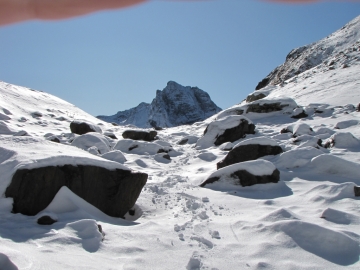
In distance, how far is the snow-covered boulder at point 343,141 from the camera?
909 centimetres

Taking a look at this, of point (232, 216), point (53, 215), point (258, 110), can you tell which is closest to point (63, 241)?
point (53, 215)

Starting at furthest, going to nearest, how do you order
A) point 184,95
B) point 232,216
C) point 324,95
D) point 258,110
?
1. point 184,95
2. point 324,95
3. point 258,110
4. point 232,216

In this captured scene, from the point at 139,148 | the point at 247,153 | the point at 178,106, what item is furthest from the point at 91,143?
the point at 178,106

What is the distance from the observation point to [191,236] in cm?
378

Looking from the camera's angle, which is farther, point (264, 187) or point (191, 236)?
A: point (264, 187)

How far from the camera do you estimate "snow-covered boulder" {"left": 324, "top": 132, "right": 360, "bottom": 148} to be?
9086mm

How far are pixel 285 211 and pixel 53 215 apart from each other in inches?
126

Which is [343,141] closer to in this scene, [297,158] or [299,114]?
[297,158]

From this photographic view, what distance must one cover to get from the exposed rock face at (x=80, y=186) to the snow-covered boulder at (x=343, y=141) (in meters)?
6.64

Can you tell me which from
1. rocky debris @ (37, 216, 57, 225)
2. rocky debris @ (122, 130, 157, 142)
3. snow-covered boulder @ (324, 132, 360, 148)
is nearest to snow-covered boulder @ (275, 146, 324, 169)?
snow-covered boulder @ (324, 132, 360, 148)

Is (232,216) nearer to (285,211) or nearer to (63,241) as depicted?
(285,211)

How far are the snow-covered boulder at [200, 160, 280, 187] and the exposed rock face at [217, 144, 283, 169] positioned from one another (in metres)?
1.47

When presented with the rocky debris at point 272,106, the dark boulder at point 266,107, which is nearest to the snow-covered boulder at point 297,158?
Answer: the rocky debris at point 272,106

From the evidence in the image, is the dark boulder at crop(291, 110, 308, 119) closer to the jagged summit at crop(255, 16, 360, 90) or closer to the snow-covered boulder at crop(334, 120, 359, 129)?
the snow-covered boulder at crop(334, 120, 359, 129)
